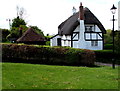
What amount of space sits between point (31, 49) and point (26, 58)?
0.88m

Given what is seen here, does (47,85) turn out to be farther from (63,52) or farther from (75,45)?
(75,45)

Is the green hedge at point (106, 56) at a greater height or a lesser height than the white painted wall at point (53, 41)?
lesser

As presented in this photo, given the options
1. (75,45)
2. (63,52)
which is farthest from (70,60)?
(75,45)

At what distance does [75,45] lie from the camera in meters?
37.8

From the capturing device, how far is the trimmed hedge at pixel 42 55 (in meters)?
19.0

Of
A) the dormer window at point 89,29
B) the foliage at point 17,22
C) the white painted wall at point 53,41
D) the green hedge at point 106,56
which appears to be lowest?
the green hedge at point 106,56

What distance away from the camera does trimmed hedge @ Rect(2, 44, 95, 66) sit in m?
19.0

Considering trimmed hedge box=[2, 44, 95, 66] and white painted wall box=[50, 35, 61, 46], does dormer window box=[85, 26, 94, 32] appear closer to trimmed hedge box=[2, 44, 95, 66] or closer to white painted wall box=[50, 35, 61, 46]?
white painted wall box=[50, 35, 61, 46]

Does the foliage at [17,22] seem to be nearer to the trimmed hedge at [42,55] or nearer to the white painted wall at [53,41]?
the white painted wall at [53,41]

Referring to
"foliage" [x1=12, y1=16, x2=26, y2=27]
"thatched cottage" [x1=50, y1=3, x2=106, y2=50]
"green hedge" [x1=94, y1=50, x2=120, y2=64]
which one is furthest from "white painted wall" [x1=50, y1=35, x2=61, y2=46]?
"green hedge" [x1=94, y1=50, x2=120, y2=64]

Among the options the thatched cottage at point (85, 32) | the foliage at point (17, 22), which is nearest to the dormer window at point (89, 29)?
the thatched cottage at point (85, 32)

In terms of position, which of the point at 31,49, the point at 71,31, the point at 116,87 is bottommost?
the point at 116,87

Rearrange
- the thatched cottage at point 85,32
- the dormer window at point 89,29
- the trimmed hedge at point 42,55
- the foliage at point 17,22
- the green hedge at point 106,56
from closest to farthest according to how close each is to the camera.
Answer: the trimmed hedge at point 42,55
the green hedge at point 106,56
the thatched cottage at point 85,32
the dormer window at point 89,29
the foliage at point 17,22

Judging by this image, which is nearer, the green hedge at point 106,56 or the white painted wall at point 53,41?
the green hedge at point 106,56
